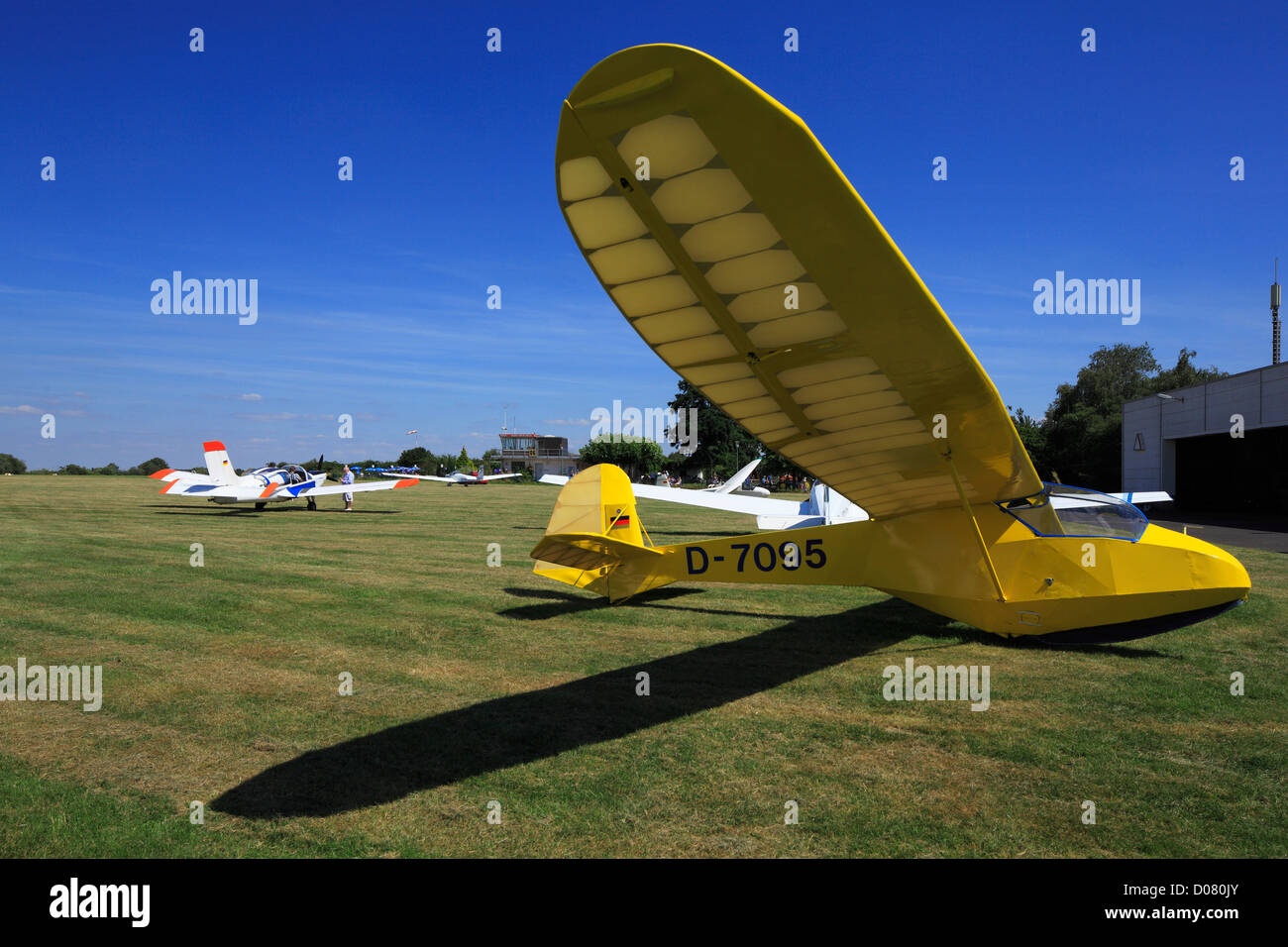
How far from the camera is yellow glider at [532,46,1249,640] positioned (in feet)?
7.34

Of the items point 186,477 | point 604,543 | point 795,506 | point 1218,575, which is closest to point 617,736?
point 604,543

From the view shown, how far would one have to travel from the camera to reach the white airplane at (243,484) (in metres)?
27.7

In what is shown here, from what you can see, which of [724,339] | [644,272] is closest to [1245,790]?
[724,339]

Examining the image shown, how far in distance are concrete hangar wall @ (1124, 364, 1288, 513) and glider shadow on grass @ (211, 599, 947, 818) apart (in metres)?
31.8

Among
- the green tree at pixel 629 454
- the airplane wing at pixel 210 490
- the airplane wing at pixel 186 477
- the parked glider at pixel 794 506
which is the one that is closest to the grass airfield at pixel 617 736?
the parked glider at pixel 794 506

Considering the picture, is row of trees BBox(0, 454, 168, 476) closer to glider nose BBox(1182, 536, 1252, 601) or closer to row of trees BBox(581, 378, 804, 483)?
row of trees BBox(581, 378, 804, 483)

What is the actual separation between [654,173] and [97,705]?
241 inches

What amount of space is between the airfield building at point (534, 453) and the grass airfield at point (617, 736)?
115m

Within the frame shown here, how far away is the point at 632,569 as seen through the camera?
8.84m

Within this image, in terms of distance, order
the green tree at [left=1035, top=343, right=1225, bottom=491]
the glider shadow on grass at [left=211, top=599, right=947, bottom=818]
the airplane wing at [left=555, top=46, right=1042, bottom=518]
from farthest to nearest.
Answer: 1. the green tree at [left=1035, top=343, right=1225, bottom=491]
2. the glider shadow on grass at [left=211, top=599, right=947, bottom=818]
3. the airplane wing at [left=555, top=46, right=1042, bottom=518]

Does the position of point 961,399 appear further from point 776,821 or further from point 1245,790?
point 1245,790

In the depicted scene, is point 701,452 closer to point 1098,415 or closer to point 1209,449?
point 1098,415

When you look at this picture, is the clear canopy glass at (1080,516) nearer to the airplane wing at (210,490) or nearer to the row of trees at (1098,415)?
the airplane wing at (210,490)

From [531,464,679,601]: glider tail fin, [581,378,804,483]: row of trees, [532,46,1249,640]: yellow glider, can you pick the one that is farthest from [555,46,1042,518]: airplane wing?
[581,378,804,483]: row of trees
